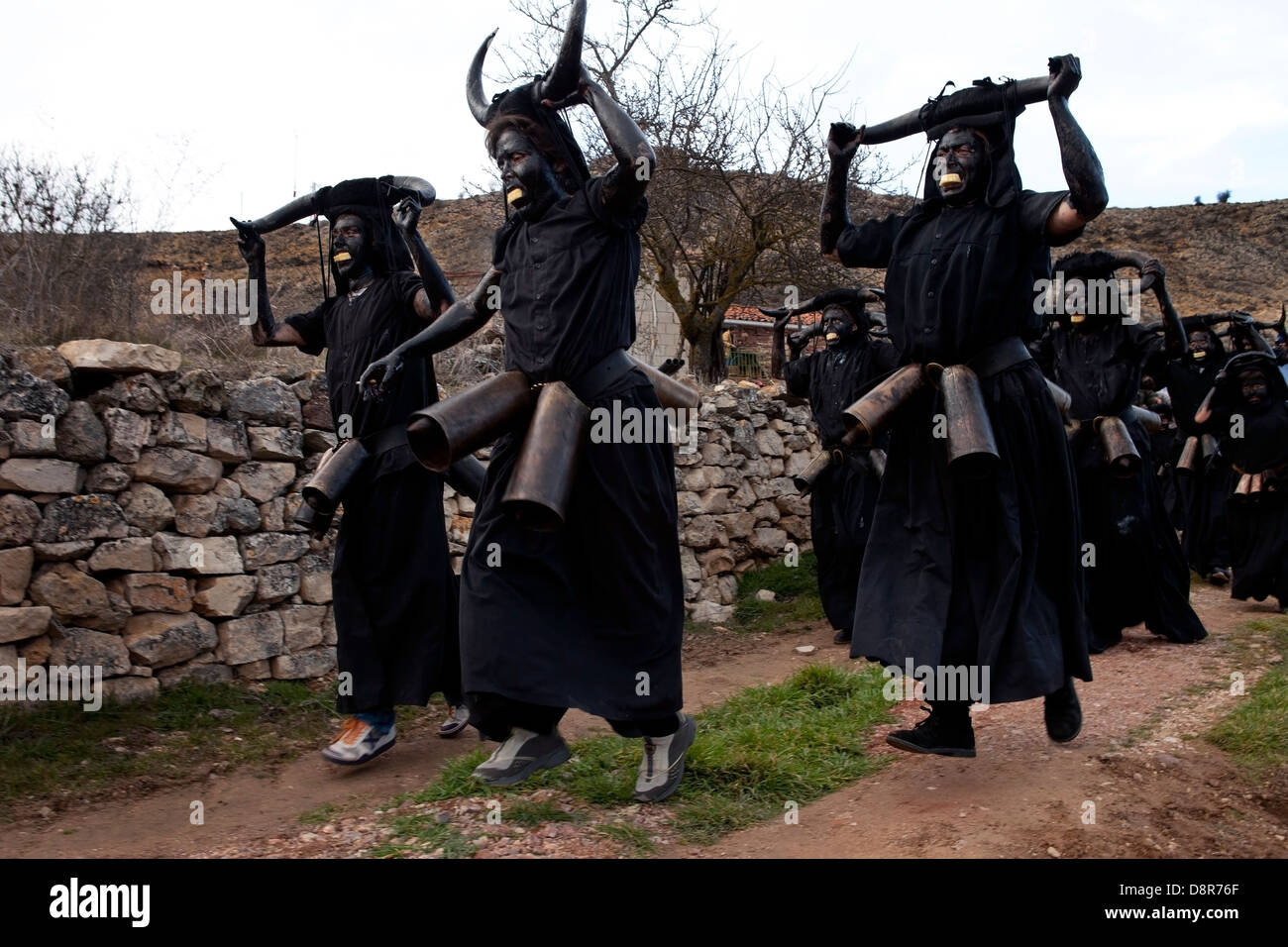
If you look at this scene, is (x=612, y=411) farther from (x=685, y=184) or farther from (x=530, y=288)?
(x=685, y=184)

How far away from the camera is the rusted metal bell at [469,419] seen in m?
3.67

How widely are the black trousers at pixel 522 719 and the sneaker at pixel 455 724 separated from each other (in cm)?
156

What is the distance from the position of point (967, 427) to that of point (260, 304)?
339 centimetres

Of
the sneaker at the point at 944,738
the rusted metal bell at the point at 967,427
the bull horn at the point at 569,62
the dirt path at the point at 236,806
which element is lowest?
the dirt path at the point at 236,806

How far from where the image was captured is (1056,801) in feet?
11.7

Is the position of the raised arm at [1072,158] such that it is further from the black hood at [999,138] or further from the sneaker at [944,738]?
the sneaker at [944,738]

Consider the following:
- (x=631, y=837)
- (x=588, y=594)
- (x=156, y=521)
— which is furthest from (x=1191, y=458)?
(x=156, y=521)

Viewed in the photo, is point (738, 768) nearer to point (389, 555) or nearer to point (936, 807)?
point (936, 807)

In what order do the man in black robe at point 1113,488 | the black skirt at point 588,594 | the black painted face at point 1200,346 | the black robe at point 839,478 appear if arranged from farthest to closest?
the black painted face at point 1200,346 → the black robe at point 839,478 → the man in black robe at point 1113,488 → the black skirt at point 588,594

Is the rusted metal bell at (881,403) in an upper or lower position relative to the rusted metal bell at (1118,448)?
upper

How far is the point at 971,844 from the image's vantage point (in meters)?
3.21

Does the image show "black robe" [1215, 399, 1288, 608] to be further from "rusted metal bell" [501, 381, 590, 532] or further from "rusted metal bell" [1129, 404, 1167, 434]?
"rusted metal bell" [501, 381, 590, 532]

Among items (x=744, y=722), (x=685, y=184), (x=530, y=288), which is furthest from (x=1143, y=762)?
(x=685, y=184)

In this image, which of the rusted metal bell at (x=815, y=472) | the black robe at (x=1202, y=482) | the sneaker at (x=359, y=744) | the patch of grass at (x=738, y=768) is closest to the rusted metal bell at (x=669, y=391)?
the patch of grass at (x=738, y=768)
